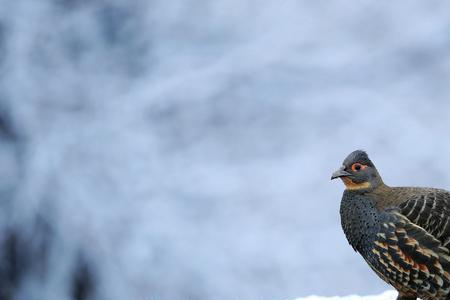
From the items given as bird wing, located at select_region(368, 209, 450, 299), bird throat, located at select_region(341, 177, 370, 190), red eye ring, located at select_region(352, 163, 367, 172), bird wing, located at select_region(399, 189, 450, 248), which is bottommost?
bird wing, located at select_region(368, 209, 450, 299)

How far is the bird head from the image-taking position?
481cm

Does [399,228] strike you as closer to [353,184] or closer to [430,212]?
[430,212]

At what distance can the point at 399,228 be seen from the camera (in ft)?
15.1

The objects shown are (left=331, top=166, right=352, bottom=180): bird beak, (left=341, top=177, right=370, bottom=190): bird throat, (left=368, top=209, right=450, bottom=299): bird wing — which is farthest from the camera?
(left=341, top=177, right=370, bottom=190): bird throat

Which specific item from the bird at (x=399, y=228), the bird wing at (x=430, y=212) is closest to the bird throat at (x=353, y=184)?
the bird at (x=399, y=228)

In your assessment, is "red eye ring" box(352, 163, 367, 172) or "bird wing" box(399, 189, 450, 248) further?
"red eye ring" box(352, 163, 367, 172)

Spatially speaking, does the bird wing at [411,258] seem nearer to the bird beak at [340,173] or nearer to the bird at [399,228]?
the bird at [399,228]

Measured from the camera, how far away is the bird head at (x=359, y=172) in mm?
4809

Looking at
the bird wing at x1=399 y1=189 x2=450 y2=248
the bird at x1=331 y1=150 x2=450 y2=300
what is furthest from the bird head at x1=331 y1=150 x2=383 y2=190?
the bird wing at x1=399 y1=189 x2=450 y2=248

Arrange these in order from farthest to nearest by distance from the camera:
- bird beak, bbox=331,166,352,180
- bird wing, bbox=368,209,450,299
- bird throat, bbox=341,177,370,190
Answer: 1. bird throat, bbox=341,177,370,190
2. bird beak, bbox=331,166,352,180
3. bird wing, bbox=368,209,450,299

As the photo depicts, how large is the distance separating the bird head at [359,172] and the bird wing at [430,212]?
25cm

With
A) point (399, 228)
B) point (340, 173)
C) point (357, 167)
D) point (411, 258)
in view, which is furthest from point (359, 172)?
point (411, 258)

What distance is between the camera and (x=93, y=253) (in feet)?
32.3

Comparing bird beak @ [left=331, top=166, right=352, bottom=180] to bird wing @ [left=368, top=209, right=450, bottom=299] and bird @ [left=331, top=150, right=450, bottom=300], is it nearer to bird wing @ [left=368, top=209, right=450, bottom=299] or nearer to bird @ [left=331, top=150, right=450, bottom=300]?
bird @ [left=331, top=150, right=450, bottom=300]
